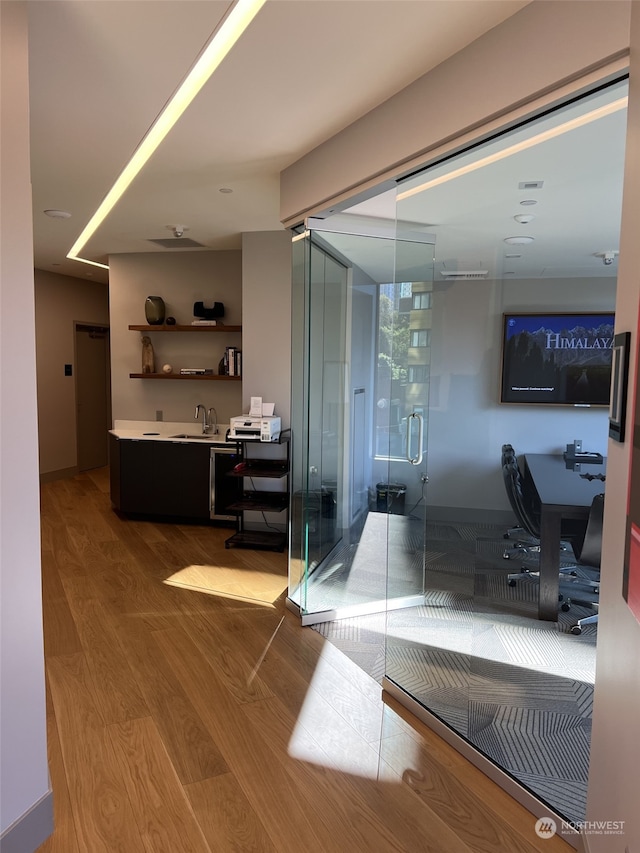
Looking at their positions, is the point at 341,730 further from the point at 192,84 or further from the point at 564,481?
the point at 192,84

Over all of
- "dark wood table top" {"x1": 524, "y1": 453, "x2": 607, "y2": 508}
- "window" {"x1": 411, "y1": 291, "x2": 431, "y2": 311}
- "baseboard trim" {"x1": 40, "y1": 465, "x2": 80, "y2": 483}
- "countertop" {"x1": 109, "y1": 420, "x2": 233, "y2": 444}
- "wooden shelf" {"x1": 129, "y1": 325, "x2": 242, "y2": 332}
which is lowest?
"baseboard trim" {"x1": 40, "y1": 465, "x2": 80, "y2": 483}

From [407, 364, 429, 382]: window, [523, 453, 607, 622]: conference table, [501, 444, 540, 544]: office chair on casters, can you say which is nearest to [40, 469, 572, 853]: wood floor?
[523, 453, 607, 622]: conference table

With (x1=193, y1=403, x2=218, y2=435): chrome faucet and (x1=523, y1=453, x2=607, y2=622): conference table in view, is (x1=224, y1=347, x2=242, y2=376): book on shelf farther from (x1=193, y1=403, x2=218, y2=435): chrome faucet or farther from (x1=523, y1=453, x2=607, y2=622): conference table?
(x1=523, y1=453, x2=607, y2=622): conference table

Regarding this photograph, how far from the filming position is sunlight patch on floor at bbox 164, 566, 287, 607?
399 centimetres

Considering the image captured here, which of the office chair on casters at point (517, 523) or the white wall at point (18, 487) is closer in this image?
the white wall at point (18, 487)

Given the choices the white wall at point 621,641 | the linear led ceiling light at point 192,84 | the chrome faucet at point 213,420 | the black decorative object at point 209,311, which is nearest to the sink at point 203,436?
the chrome faucet at point 213,420

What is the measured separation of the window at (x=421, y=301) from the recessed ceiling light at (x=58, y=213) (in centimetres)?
316

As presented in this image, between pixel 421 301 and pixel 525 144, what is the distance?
2.59 feet

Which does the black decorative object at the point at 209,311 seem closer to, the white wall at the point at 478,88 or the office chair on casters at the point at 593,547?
the white wall at the point at 478,88

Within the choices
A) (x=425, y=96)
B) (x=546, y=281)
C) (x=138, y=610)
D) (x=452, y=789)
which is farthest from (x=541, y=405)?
(x=138, y=610)

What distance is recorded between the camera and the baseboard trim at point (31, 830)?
1.81 metres

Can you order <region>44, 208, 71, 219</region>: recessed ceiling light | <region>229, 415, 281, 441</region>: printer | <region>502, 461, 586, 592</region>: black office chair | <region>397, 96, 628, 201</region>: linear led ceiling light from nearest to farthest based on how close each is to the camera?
1. <region>397, 96, 628, 201</region>: linear led ceiling light
2. <region>502, 461, 586, 592</region>: black office chair
3. <region>44, 208, 71, 219</region>: recessed ceiling light
4. <region>229, 415, 281, 441</region>: printer

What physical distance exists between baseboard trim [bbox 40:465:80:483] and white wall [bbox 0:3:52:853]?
623 centimetres

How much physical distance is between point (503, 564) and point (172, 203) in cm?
339
